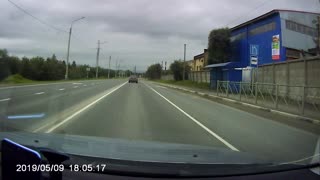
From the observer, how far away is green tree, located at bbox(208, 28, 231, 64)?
204 ft

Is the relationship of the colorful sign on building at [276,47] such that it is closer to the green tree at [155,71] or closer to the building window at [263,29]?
the building window at [263,29]

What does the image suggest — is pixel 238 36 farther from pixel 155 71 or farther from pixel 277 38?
pixel 155 71

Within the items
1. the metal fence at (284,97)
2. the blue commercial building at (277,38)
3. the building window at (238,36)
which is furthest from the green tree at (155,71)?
the metal fence at (284,97)

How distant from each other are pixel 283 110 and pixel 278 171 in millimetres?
19329

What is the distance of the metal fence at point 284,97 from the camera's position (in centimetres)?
2074

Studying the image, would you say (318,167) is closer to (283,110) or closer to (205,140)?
(205,140)

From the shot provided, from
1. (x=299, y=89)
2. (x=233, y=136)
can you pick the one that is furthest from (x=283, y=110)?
(x=233, y=136)

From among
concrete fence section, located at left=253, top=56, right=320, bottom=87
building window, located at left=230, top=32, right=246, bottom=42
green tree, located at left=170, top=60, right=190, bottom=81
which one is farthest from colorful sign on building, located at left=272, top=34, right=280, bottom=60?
green tree, located at left=170, top=60, right=190, bottom=81

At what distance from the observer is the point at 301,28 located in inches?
2025

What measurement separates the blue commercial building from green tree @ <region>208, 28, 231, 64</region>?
558 centimetres

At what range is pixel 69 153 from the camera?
413 centimetres

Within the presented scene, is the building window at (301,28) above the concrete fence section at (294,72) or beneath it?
above
